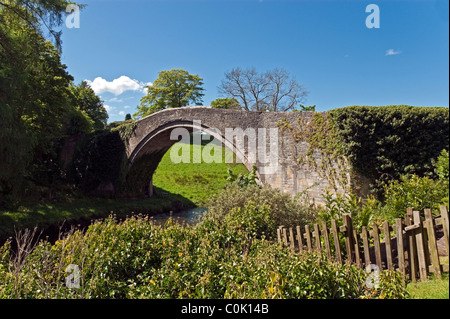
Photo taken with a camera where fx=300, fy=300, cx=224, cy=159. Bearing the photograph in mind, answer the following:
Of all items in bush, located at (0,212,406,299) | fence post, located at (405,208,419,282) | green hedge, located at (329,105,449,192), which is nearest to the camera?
bush, located at (0,212,406,299)

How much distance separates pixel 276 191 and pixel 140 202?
10307 millimetres

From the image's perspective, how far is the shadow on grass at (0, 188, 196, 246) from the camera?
10.5m

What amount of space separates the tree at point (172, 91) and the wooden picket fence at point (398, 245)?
92.4 feet

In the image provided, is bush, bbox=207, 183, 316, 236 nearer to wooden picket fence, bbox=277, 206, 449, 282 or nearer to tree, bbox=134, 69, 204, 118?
wooden picket fence, bbox=277, 206, 449, 282

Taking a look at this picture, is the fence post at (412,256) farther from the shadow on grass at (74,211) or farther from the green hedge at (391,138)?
the shadow on grass at (74,211)

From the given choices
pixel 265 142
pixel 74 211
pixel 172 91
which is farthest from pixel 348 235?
pixel 172 91

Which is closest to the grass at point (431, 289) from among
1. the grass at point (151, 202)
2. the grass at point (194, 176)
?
the grass at point (151, 202)

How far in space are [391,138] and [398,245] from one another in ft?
11.6

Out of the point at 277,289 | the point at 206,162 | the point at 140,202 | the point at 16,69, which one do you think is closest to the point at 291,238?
the point at 277,289

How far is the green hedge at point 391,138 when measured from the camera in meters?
5.96

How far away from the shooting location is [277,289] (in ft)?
9.21

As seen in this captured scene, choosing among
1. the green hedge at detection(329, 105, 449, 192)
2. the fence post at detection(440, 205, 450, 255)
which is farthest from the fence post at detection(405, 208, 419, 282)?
the green hedge at detection(329, 105, 449, 192)

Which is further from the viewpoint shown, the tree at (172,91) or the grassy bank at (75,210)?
the tree at (172,91)

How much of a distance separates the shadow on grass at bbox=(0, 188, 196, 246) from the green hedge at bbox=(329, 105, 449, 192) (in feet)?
20.5
